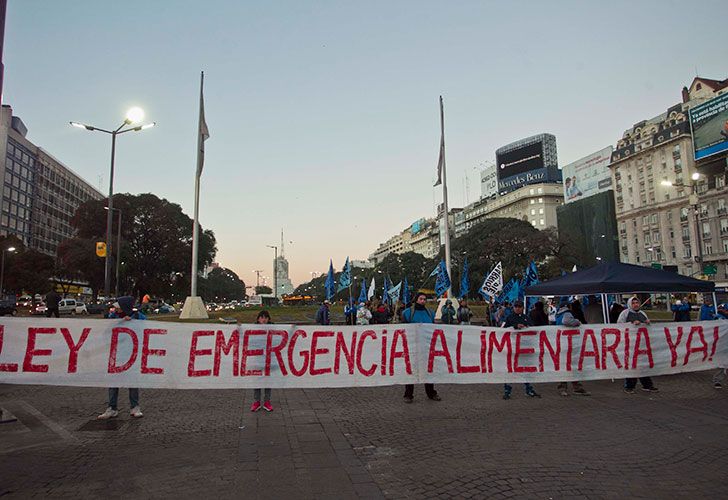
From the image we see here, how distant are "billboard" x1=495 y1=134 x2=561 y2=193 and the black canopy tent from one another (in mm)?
110076

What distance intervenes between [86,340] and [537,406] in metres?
7.19

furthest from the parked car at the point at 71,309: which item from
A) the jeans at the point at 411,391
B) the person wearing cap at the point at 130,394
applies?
the jeans at the point at 411,391

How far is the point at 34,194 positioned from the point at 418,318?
9788cm

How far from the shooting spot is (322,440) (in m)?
6.35

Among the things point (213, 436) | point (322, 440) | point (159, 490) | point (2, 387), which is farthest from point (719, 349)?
point (2, 387)

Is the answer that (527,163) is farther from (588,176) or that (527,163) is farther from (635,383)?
(635,383)

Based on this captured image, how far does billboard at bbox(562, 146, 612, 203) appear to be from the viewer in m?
93.4

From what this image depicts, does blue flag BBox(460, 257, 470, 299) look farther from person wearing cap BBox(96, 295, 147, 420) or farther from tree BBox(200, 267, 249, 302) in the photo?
tree BBox(200, 267, 249, 302)

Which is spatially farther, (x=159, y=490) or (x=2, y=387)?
(x=2, y=387)

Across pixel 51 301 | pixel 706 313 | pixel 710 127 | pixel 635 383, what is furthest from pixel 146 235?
pixel 710 127

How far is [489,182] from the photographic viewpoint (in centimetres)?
14112

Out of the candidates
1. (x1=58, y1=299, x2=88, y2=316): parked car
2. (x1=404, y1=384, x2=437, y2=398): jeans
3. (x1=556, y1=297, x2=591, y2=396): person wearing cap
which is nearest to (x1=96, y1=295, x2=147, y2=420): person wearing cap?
(x1=404, y1=384, x2=437, y2=398): jeans

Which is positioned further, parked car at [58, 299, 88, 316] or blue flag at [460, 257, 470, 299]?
parked car at [58, 299, 88, 316]

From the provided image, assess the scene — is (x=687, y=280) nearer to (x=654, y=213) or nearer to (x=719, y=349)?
(x=719, y=349)
